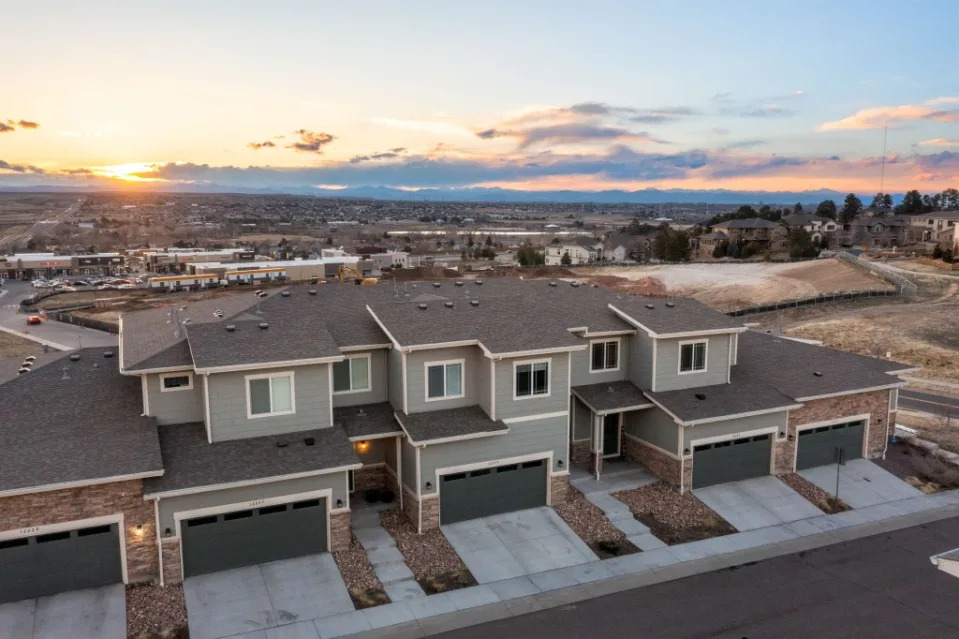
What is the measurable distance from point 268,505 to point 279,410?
268 centimetres

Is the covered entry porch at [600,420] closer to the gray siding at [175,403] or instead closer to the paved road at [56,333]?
the gray siding at [175,403]

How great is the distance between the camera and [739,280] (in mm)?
82562

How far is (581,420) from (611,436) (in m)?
1.56

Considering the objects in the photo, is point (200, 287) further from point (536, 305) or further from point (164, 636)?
point (164, 636)

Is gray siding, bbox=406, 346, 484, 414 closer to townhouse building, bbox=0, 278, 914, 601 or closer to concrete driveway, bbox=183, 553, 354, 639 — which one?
townhouse building, bbox=0, 278, 914, 601

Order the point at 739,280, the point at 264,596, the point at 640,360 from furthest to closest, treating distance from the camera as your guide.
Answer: the point at 739,280 → the point at 640,360 → the point at 264,596

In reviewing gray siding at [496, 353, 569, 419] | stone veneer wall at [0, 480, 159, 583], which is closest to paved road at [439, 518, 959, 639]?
gray siding at [496, 353, 569, 419]

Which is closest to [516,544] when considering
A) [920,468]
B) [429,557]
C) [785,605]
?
[429,557]

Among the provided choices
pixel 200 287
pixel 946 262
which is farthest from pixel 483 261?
pixel 946 262

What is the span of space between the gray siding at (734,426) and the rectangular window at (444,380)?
7.82 meters

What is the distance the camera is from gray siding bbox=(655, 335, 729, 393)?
24219 mm

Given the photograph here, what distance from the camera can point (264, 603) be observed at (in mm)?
16234

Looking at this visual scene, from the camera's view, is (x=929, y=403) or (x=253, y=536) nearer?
(x=253, y=536)

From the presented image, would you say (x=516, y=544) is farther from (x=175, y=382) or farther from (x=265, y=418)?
(x=175, y=382)
